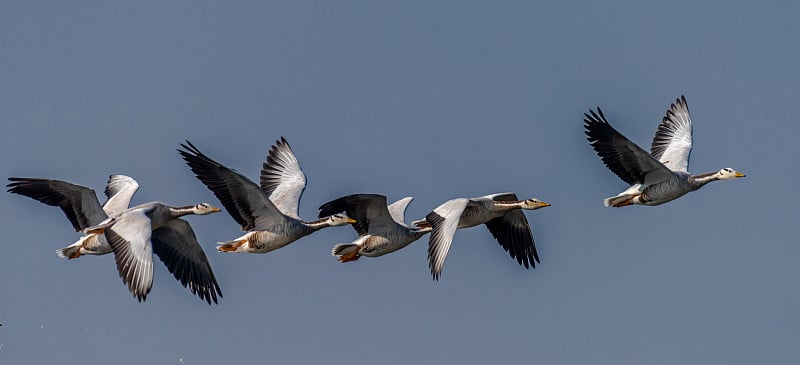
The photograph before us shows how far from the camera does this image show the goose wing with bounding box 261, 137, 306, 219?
33.4m

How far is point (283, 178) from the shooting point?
34625 millimetres

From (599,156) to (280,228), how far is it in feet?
26.0

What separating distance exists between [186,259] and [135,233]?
3293 mm

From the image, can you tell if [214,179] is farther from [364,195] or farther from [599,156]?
[599,156]

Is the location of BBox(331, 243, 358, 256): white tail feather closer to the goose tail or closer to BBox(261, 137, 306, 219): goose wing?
the goose tail

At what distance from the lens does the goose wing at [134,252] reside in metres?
27.7

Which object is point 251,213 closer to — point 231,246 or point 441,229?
point 231,246

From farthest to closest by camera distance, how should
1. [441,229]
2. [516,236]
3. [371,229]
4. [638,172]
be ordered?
[516,236] < [638,172] < [371,229] < [441,229]

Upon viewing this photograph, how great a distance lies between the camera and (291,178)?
113 ft

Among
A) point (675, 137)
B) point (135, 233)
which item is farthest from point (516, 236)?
point (135, 233)

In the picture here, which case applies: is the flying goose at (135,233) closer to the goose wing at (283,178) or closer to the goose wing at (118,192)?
the goose wing at (118,192)

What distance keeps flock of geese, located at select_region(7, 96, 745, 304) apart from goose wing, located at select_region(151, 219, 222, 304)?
0.9 inches

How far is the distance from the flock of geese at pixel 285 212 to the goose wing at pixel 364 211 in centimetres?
2

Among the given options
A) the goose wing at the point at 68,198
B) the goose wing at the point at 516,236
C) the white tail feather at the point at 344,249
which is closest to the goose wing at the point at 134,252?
the goose wing at the point at 68,198
